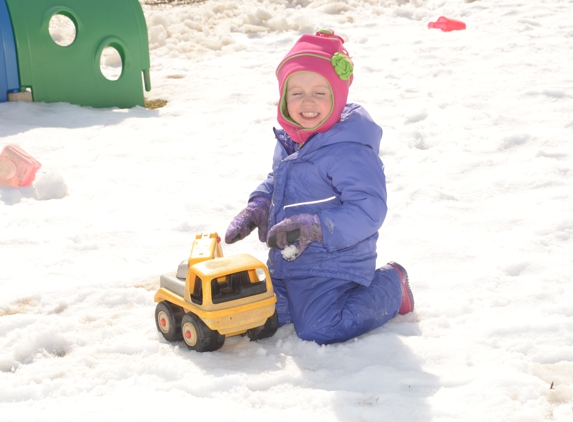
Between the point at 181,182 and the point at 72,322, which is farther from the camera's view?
the point at 181,182

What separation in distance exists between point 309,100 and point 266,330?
817mm

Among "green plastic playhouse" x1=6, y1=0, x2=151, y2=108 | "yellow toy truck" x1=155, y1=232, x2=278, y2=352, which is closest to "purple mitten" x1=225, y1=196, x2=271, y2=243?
"yellow toy truck" x1=155, y1=232, x2=278, y2=352

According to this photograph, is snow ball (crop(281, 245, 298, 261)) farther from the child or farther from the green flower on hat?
the green flower on hat

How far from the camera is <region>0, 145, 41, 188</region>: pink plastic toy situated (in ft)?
12.5

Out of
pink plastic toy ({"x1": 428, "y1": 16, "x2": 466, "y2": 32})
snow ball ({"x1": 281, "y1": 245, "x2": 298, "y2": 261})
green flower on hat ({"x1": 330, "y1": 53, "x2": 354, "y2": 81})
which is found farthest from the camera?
pink plastic toy ({"x1": 428, "y1": 16, "x2": 466, "y2": 32})

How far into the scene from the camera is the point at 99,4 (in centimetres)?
521

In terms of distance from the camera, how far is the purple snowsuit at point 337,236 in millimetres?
2379

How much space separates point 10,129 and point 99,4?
47.1 inches

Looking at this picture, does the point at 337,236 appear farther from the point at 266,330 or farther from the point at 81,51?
the point at 81,51

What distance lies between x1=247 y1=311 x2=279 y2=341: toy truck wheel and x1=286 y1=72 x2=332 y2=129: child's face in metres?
0.69

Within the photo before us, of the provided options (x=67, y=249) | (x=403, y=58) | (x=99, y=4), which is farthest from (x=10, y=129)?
(x=403, y=58)

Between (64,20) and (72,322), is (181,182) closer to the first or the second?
(72,322)

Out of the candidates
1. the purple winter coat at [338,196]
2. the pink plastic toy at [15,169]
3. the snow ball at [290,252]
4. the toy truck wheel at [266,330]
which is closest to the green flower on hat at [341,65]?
the purple winter coat at [338,196]

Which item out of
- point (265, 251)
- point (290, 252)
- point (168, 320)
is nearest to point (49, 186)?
point (265, 251)
